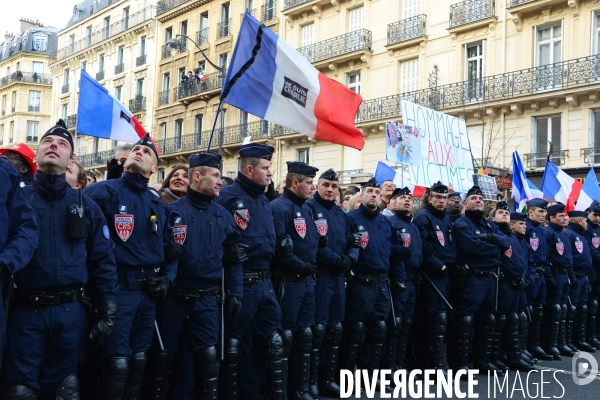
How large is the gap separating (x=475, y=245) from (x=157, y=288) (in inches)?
165

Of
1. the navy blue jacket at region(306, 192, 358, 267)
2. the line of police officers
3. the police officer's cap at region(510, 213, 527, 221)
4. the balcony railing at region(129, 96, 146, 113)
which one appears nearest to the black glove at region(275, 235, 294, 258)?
the line of police officers

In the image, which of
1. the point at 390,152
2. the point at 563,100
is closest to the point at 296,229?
the point at 390,152

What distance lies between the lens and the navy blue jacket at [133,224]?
4340 mm

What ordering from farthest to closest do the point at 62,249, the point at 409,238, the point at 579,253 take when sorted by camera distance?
the point at 579,253, the point at 409,238, the point at 62,249

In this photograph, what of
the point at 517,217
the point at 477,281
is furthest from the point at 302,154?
the point at 477,281

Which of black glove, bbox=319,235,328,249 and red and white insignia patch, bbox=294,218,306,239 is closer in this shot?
red and white insignia patch, bbox=294,218,306,239

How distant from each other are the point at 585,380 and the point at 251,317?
169 inches

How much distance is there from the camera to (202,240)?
15.8 feet

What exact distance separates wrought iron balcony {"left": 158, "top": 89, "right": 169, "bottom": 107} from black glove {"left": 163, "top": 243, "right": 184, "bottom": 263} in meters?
31.8

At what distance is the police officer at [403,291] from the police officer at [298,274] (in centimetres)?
135

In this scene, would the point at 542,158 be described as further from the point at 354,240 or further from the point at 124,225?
the point at 124,225

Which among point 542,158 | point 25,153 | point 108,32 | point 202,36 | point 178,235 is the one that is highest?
point 108,32

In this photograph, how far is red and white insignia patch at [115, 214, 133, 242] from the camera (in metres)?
4.34

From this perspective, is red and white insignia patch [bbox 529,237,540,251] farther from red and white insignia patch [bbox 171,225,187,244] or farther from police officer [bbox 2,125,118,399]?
police officer [bbox 2,125,118,399]
